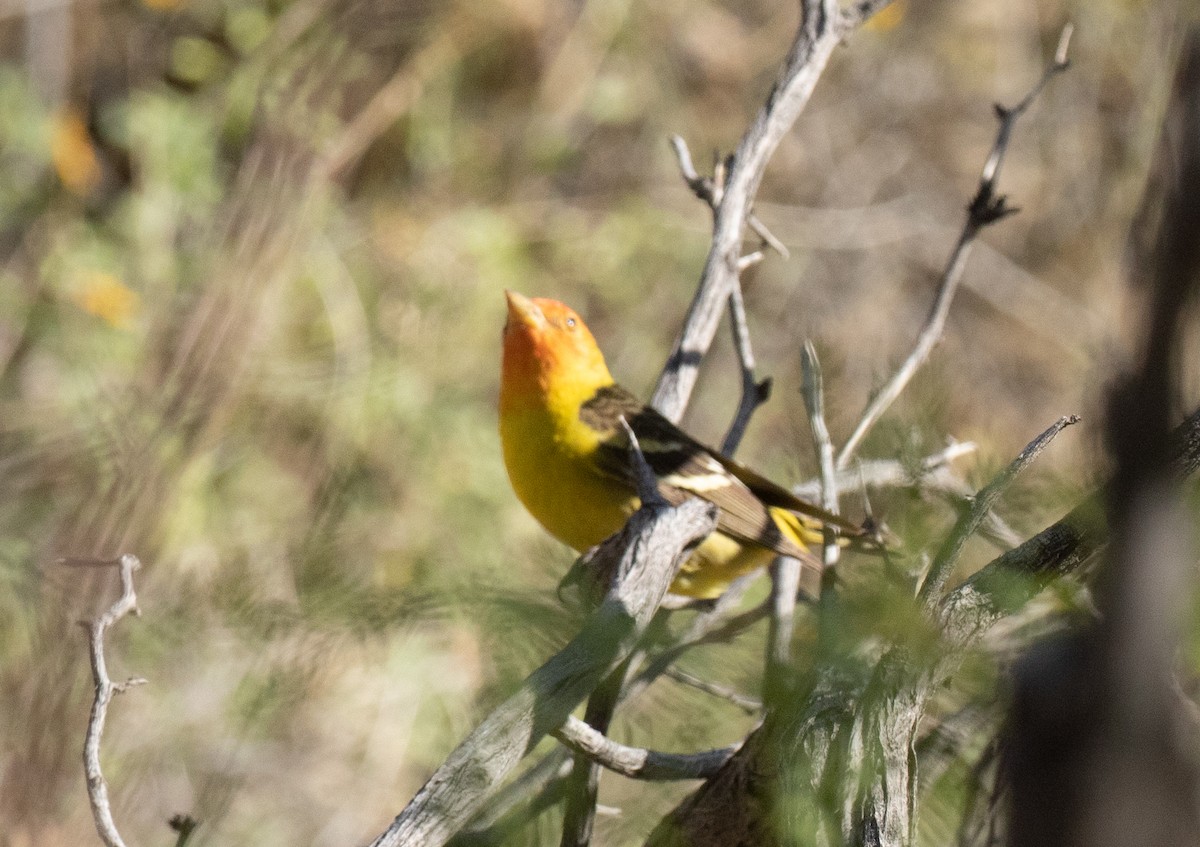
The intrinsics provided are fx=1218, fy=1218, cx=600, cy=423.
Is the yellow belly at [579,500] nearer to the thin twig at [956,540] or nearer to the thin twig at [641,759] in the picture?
the thin twig at [641,759]

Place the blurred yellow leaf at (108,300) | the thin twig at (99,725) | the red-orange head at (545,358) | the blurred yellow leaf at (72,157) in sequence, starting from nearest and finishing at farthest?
the thin twig at (99,725) < the red-orange head at (545,358) < the blurred yellow leaf at (108,300) < the blurred yellow leaf at (72,157)

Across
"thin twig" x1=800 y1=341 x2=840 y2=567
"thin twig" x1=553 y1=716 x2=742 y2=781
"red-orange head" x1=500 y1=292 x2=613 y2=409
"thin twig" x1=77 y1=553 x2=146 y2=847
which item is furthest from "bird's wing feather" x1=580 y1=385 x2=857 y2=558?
"thin twig" x1=77 y1=553 x2=146 y2=847

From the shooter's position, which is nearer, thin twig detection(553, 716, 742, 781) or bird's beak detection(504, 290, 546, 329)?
thin twig detection(553, 716, 742, 781)

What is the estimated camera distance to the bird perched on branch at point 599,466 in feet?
9.78

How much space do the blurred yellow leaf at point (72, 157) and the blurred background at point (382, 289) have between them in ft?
0.05

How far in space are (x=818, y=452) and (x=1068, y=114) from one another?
220 inches

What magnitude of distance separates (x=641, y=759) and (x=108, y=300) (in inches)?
159

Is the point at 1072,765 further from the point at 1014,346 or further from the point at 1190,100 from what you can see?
the point at 1014,346

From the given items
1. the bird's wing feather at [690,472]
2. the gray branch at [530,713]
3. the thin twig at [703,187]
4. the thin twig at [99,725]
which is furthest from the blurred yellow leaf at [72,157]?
the gray branch at [530,713]

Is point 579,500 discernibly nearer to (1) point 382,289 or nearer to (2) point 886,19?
(1) point 382,289

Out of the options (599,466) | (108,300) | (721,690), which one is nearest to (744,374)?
(599,466)

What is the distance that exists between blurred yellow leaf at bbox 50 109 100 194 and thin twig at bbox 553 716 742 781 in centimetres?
474

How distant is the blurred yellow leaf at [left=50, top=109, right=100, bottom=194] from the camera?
541cm

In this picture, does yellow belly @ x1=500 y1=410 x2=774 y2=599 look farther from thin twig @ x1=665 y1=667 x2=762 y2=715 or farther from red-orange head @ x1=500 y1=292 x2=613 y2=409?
thin twig @ x1=665 y1=667 x2=762 y2=715
